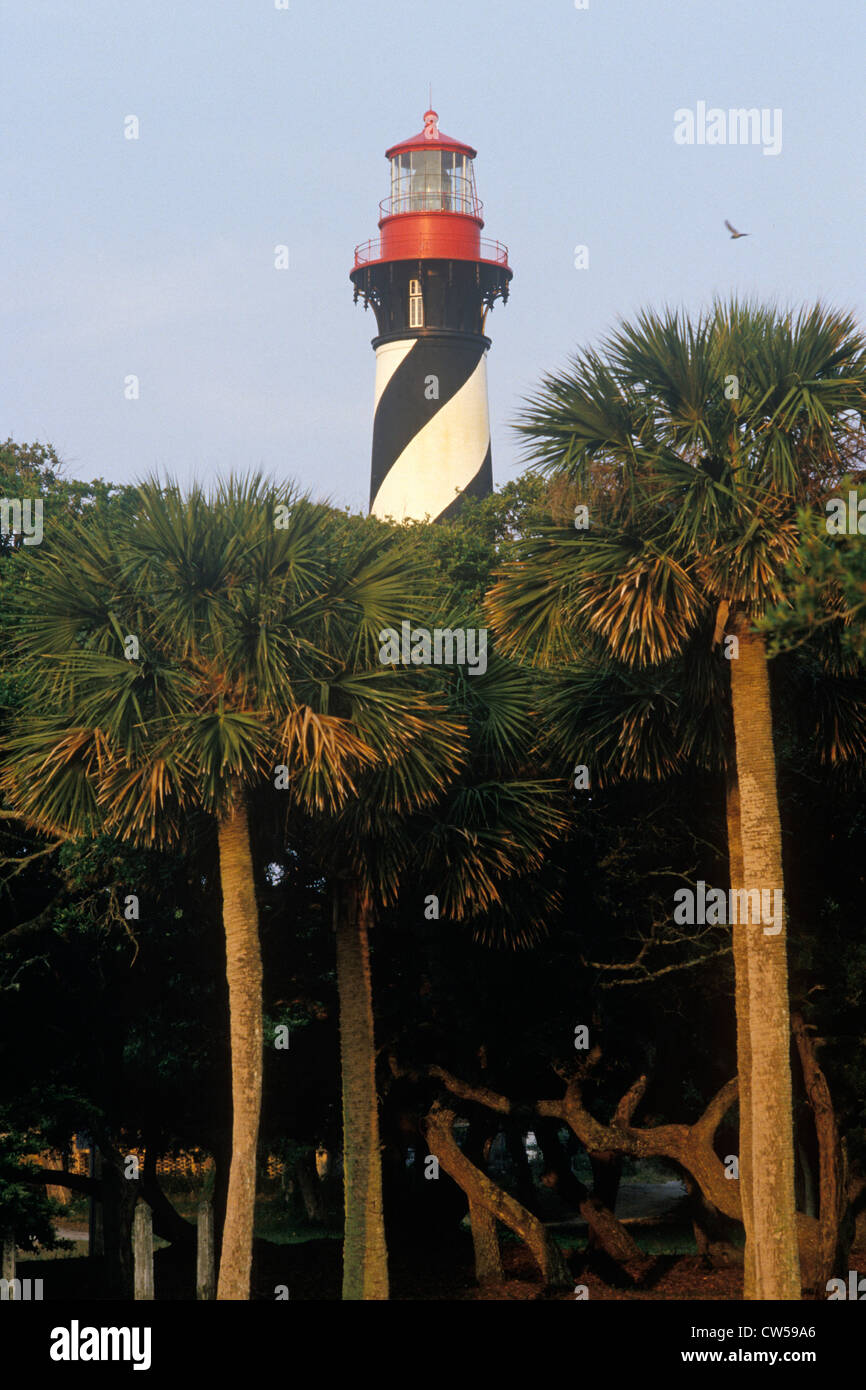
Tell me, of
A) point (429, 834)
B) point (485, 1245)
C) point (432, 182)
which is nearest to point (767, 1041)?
point (429, 834)

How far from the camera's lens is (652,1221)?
4525 cm

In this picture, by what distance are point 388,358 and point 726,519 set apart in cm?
3293

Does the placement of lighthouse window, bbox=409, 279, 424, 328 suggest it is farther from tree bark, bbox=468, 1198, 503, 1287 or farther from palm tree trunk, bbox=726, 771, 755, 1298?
palm tree trunk, bbox=726, 771, 755, 1298

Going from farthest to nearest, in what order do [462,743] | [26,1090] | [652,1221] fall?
[652,1221] → [26,1090] → [462,743]

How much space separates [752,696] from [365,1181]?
8.66 meters

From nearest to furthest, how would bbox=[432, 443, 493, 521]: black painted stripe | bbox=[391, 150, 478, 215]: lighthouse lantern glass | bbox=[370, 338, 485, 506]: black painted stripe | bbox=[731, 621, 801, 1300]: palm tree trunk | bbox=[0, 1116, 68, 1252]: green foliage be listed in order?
bbox=[731, 621, 801, 1300]: palm tree trunk, bbox=[0, 1116, 68, 1252]: green foliage, bbox=[432, 443, 493, 521]: black painted stripe, bbox=[370, 338, 485, 506]: black painted stripe, bbox=[391, 150, 478, 215]: lighthouse lantern glass

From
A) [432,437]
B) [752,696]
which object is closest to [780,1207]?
[752,696]

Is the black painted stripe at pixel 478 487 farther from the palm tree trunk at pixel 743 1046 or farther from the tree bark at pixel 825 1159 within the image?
the palm tree trunk at pixel 743 1046

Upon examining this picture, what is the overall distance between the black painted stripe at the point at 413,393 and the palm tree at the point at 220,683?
2858 centimetres

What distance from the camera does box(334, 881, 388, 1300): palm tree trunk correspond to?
72.0ft

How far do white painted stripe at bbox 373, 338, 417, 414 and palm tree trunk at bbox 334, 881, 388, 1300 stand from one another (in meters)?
29.5

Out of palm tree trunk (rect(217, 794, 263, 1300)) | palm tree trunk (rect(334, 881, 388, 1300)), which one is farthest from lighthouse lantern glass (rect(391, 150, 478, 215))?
palm tree trunk (rect(217, 794, 263, 1300))

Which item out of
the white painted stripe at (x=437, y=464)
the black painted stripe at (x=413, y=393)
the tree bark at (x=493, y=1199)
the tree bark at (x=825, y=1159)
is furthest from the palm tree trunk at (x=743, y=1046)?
the black painted stripe at (x=413, y=393)

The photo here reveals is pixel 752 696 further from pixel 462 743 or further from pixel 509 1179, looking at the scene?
pixel 509 1179
